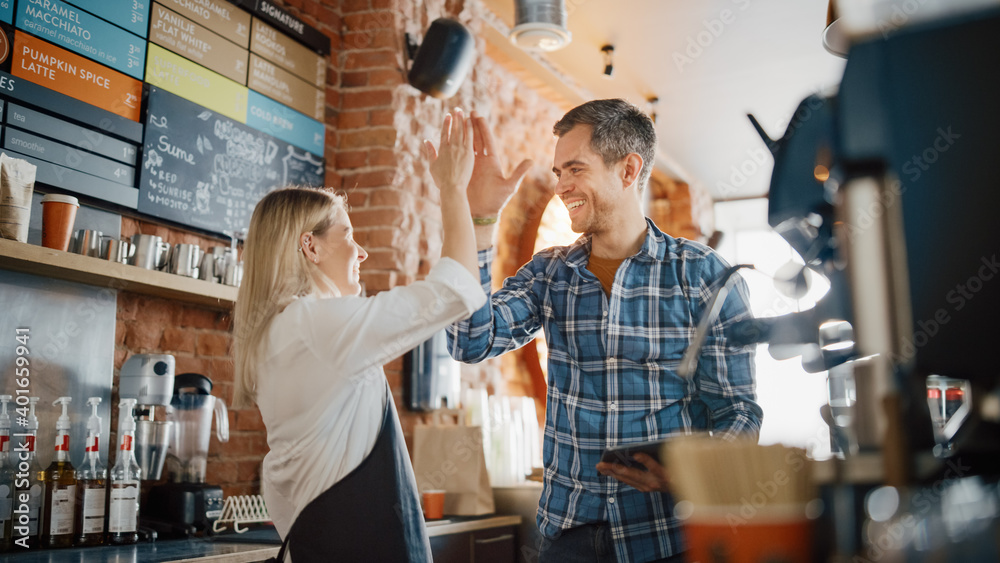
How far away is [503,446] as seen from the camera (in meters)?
3.09

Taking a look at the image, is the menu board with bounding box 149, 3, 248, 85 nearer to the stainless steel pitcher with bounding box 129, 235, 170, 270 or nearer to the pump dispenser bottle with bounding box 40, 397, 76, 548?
the stainless steel pitcher with bounding box 129, 235, 170, 270

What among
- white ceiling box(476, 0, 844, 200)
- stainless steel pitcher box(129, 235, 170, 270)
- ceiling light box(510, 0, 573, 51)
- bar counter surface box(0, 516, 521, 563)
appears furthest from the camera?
white ceiling box(476, 0, 844, 200)

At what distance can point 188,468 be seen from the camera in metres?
2.20

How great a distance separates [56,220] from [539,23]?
1985 millimetres

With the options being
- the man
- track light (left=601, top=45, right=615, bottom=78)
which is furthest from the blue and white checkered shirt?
track light (left=601, top=45, right=615, bottom=78)

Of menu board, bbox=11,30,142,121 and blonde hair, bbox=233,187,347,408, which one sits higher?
menu board, bbox=11,30,142,121

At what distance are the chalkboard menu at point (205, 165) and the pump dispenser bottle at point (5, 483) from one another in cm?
71

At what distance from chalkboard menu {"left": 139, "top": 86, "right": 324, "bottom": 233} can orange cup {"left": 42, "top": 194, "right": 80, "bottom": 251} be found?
0.36 meters

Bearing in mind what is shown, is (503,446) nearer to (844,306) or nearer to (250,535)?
(250,535)

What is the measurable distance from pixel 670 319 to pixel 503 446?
167cm

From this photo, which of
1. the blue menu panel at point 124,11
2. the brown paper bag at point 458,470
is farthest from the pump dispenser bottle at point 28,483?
the brown paper bag at point 458,470

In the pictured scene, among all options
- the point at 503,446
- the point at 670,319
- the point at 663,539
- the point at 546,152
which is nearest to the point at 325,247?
the point at 670,319

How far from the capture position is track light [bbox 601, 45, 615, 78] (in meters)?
4.05

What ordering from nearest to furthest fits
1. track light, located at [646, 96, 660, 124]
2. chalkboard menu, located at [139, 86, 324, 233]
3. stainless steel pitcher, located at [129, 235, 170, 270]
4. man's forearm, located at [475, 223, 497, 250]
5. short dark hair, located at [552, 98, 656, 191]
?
man's forearm, located at [475, 223, 497, 250] → short dark hair, located at [552, 98, 656, 191] → stainless steel pitcher, located at [129, 235, 170, 270] → chalkboard menu, located at [139, 86, 324, 233] → track light, located at [646, 96, 660, 124]
